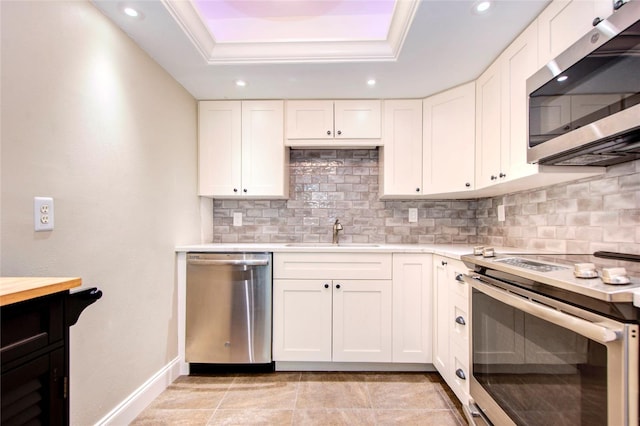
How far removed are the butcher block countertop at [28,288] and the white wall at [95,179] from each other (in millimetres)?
391

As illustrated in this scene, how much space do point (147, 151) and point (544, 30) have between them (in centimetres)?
222

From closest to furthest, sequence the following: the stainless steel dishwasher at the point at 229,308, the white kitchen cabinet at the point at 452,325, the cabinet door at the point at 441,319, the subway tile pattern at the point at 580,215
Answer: the subway tile pattern at the point at 580,215 → the white kitchen cabinet at the point at 452,325 → the cabinet door at the point at 441,319 → the stainless steel dishwasher at the point at 229,308

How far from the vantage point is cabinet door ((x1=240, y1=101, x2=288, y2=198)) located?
2.47 metres

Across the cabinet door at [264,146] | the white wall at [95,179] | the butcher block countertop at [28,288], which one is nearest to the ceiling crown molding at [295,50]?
the white wall at [95,179]

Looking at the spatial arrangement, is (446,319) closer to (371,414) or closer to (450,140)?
(371,414)

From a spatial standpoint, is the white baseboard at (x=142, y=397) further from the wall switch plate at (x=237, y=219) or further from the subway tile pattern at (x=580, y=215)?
the subway tile pattern at (x=580, y=215)

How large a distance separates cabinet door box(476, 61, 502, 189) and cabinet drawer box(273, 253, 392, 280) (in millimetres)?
851

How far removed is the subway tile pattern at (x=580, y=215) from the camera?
1313 millimetres

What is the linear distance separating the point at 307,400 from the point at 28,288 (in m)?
1.64

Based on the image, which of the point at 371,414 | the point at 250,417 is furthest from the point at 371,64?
the point at 250,417

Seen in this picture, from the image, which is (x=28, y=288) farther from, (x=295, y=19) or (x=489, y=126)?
(x=489, y=126)

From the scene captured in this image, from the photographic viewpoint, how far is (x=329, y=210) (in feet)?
8.94

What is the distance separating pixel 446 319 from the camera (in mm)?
1924

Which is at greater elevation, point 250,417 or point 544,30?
point 544,30
